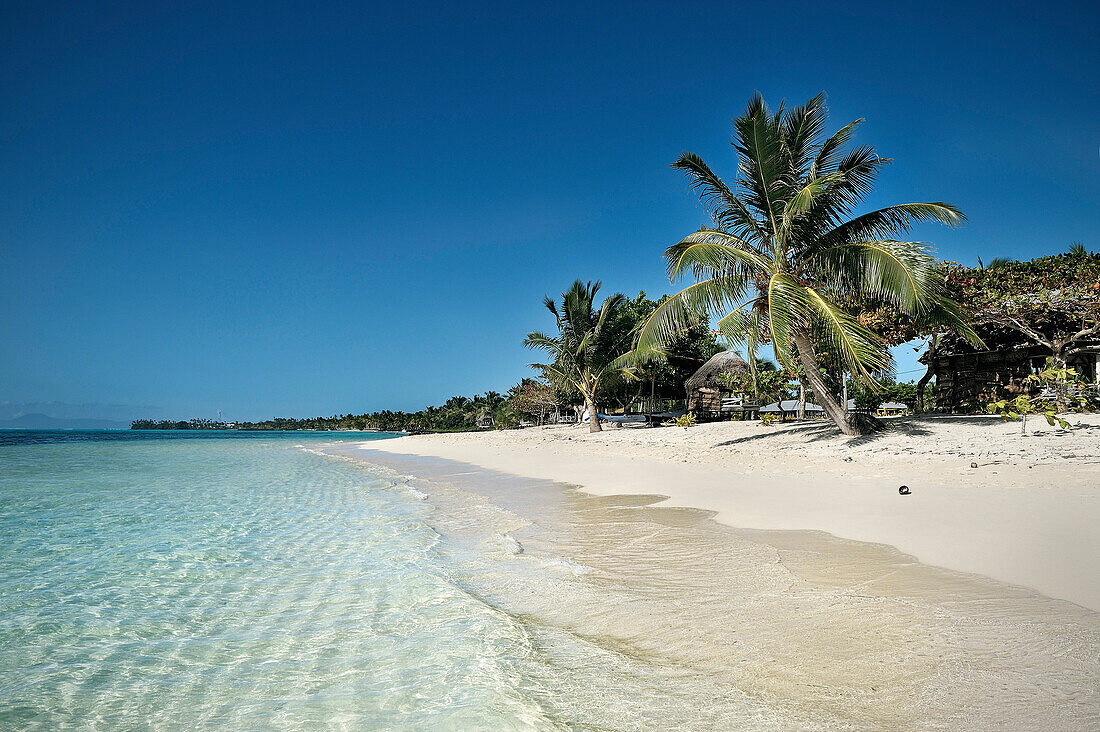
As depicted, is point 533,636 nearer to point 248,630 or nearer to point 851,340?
point 248,630

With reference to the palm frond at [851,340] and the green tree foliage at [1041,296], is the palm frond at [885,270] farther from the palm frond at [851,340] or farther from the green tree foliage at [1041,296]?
the green tree foliage at [1041,296]

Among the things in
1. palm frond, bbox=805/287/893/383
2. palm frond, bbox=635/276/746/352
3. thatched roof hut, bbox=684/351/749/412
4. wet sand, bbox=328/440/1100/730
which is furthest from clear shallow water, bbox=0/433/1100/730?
thatched roof hut, bbox=684/351/749/412

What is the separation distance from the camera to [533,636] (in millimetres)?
3223

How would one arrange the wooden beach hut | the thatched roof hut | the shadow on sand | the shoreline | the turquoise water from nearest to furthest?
the turquoise water < the shoreline < the shadow on sand < the wooden beach hut < the thatched roof hut

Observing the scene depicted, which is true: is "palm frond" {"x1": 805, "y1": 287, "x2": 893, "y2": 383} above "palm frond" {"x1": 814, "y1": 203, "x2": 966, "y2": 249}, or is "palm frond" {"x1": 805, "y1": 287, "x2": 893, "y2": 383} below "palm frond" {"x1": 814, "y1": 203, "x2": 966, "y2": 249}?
below

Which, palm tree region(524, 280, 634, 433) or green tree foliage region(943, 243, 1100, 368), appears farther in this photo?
palm tree region(524, 280, 634, 433)

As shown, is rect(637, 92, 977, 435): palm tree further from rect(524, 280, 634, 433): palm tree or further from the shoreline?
rect(524, 280, 634, 433): palm tree

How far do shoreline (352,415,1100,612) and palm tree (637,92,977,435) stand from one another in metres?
1.92

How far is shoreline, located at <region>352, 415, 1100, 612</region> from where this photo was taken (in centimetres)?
423

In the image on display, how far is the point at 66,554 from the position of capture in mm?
5949

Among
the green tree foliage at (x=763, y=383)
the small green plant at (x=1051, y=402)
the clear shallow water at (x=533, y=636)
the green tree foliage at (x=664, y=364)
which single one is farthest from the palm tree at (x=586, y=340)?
the clear shallow water at (x=533, y=636)

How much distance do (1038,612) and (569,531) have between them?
387cm

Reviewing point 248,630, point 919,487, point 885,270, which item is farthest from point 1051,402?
point 248,630

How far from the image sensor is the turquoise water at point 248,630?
2.58 meters
